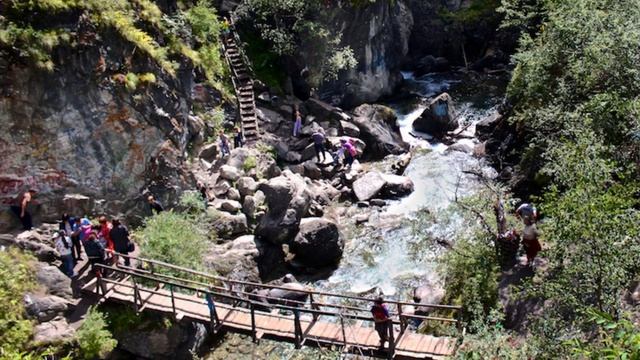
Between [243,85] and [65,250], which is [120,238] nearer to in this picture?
[65,250]

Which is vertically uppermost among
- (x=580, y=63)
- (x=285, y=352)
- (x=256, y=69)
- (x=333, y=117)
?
(x=580, y=63)

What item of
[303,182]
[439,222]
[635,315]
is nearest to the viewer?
[635,315]

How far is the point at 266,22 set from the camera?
38.2 metres

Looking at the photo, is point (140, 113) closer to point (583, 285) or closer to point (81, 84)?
point (81, 84)

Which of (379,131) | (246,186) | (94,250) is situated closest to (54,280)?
(94,250)

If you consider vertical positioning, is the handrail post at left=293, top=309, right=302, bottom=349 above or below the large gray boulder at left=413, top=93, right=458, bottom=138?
below

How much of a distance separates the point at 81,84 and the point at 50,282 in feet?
24.1

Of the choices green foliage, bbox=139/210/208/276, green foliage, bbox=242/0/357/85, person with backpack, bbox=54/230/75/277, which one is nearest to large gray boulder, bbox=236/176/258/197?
green foliage, bbox=139/210/208/276

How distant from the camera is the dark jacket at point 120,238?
1969 centimetres

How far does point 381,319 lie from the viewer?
16.3 metres

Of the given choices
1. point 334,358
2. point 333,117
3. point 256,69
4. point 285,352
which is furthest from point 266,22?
point 334,358

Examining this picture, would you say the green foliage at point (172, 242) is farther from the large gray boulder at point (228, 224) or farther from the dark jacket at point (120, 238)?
the large gray boulder at point (228, 224)

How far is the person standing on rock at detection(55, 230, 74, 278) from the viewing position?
19.0m

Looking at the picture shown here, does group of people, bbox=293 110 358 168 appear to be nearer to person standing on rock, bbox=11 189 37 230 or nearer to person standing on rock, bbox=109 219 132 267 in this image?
person standing on rock, bbox=109 219 132 267
